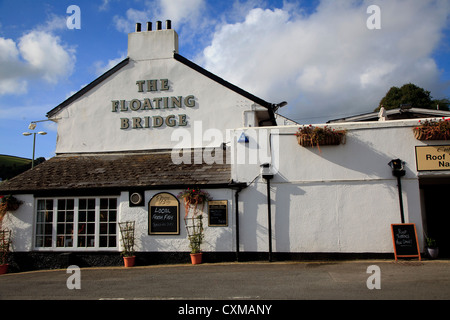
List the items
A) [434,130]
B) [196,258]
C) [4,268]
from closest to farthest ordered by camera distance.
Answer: [434,130], [196,258], [4,268]

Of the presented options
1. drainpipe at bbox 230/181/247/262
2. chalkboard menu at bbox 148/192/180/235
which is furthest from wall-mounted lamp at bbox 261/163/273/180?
chalkboard menu at bbox 148/192/180/235

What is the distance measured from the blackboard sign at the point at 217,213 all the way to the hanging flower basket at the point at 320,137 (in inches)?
115

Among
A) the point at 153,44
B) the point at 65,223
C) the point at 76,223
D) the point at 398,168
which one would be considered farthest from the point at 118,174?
the point at 398,168

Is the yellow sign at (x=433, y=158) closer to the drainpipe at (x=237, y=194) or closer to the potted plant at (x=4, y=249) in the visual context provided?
the drainpipe at (x=237, y=194)

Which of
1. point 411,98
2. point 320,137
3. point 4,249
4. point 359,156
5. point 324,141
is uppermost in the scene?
point 411,98

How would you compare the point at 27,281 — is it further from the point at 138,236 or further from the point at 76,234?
the point at 138,236

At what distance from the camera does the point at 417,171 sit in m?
9.71

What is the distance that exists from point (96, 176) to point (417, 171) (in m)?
9.78

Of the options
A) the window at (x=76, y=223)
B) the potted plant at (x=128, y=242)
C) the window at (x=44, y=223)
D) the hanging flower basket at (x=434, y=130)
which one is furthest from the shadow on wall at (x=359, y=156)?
the window at (x=44, y=223)

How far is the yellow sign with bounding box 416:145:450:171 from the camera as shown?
9617mm

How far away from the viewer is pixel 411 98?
29469 mm

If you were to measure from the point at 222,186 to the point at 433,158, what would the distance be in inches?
234

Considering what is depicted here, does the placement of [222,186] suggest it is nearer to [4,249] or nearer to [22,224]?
[22,224]
